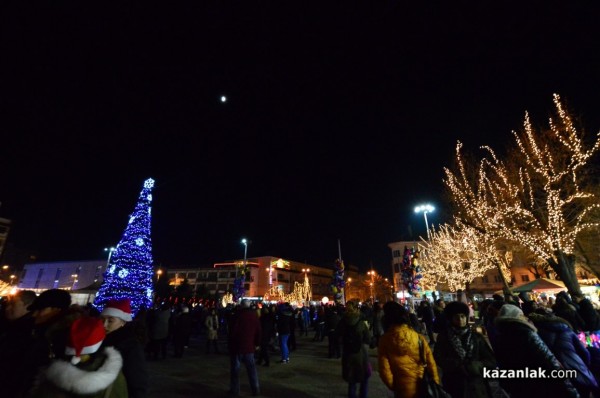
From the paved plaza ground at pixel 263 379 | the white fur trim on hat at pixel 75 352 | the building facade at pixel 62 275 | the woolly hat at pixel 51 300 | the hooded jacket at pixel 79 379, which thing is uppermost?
the building facade at pixel 62 275

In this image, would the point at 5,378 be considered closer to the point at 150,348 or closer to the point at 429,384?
the point at 429,384

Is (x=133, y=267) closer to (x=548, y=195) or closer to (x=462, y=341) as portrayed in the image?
(x=462, y=341)

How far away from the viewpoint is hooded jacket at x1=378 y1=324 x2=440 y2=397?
3754mm

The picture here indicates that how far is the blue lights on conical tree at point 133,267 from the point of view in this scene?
744 inches

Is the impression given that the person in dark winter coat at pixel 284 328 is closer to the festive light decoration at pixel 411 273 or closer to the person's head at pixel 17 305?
the person's head at pixel 17 305

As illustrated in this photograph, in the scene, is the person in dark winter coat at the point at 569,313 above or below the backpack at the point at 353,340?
above

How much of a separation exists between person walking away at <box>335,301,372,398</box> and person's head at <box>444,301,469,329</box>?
6.66 feet

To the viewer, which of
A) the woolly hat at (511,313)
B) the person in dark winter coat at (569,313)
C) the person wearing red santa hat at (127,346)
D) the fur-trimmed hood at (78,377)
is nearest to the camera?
the fur-trimmed hood at (78,377)

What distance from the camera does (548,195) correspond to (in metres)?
16.0

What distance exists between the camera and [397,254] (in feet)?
260

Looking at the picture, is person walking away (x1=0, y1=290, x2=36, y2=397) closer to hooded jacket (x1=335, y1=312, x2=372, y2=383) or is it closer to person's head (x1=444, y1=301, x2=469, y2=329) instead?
hooded jacket (x1=335, y1=312, x2=372, y2=383)

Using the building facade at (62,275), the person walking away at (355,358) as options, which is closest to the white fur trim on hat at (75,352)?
the person walking away at (355,358)

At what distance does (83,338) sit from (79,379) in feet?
0.91

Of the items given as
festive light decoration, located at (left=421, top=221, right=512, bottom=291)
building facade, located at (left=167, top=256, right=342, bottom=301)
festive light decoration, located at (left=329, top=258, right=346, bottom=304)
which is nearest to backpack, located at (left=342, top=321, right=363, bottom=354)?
festive light decoration, located at (left=329, top=258, right=346, bottom=304)
